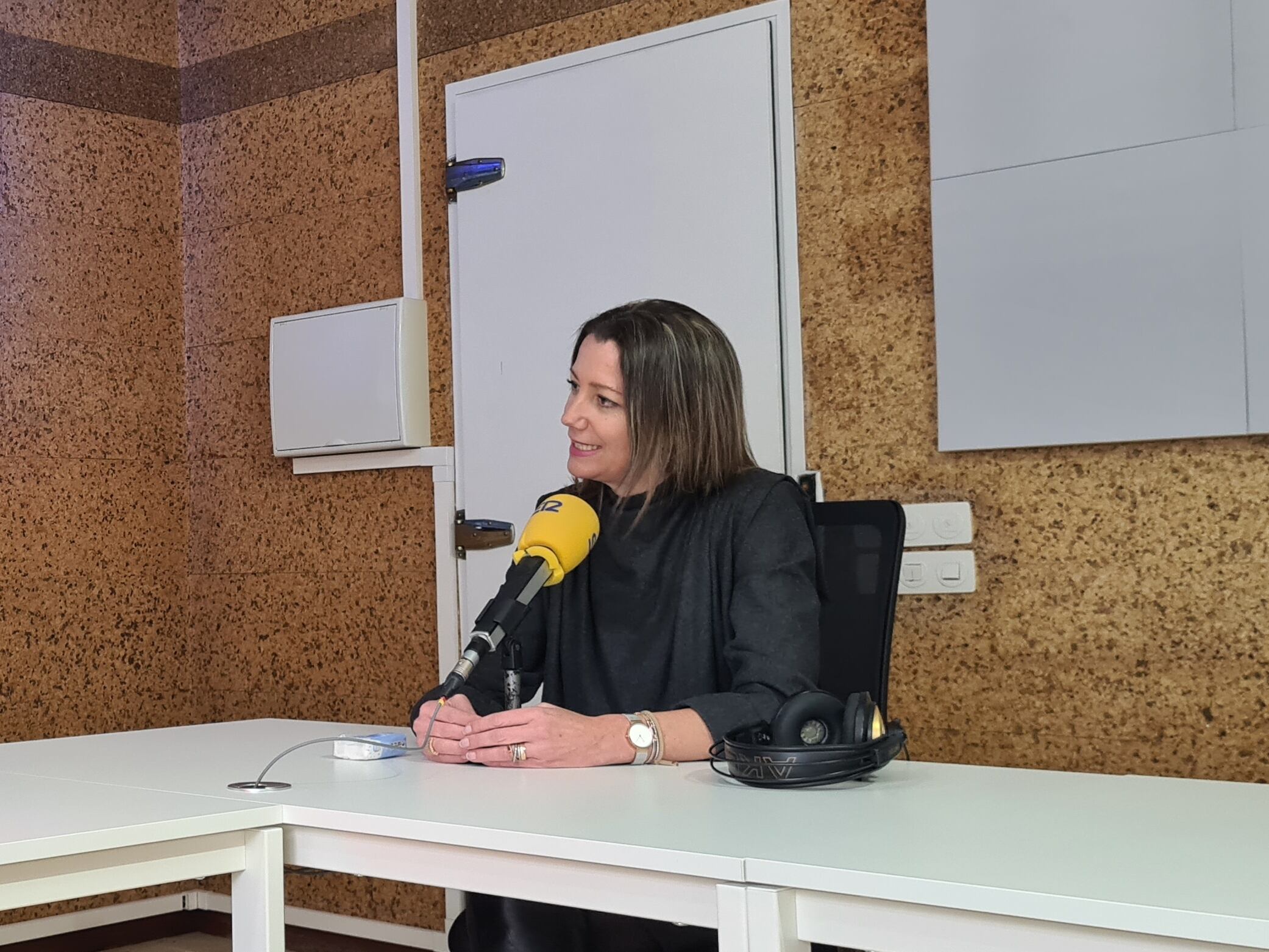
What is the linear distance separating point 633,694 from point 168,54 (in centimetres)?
314

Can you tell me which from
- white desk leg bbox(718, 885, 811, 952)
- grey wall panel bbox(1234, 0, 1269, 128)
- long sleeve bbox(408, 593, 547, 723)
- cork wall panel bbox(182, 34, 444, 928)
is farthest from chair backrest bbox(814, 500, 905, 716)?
cork wall panel bbox(182, 34, 444, 928)

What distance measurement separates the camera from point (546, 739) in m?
1.70

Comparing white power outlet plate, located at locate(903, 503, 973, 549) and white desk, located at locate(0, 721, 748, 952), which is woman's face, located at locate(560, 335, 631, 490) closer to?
white desk, located at locate(0, 721, 748, 952)

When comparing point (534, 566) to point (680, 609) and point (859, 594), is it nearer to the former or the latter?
point (680, 609)

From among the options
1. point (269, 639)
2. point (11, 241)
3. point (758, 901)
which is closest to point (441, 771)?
point (758, 901)

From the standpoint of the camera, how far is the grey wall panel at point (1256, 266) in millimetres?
2408

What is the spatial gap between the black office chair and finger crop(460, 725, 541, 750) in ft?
1.71

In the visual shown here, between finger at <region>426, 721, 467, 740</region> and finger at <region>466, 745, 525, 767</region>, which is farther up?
finger at <region>426, 721, 467, 740</region>

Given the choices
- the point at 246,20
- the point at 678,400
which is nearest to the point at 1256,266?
the point at 678,400

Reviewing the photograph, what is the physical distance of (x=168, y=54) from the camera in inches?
168

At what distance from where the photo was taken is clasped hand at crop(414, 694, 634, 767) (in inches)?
66.9

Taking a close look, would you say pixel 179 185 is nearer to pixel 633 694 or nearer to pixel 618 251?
pixel 618 251

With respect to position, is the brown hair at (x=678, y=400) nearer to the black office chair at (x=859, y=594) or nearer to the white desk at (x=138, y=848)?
the black office chair at (x=859, y=594)

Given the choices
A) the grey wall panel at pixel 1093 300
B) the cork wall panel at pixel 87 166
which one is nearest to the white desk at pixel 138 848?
the grey wall panel at pixel 1093 300
